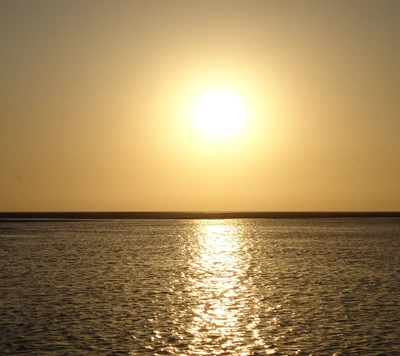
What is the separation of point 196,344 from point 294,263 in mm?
37210

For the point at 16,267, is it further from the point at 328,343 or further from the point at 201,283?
the point at 328,343

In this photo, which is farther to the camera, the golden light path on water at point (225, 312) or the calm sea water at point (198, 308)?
the calm sea water at point (198, 308)

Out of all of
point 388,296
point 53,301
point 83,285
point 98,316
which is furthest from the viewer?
point 83,285

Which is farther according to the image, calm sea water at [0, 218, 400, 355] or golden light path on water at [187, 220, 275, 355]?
calm sea water at [0, 218, 400, 355]

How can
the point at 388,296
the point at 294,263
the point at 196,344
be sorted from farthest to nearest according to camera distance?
the point at 294,263 → the point at 388,296 → the point at 196,344

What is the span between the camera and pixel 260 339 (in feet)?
89.6

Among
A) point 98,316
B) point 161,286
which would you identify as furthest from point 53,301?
point 161,286

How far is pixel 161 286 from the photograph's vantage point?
44156 millimetres

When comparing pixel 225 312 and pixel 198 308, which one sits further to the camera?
pixel 198 308

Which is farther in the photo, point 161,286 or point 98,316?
point 161,286

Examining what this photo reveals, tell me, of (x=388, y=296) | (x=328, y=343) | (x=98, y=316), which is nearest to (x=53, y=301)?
(x=98, y=316)

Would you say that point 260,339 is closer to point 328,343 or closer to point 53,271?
point 328,343

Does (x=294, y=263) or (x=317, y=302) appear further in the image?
(x=294, y=263)

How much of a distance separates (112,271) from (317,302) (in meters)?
21.5
